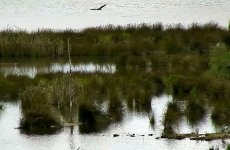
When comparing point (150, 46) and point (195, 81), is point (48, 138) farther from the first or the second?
point (150, 46)

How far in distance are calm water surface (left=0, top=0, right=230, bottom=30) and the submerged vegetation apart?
13772mm

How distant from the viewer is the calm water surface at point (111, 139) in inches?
862

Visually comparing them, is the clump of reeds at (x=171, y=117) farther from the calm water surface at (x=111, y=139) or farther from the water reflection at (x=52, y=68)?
the water reflection at (x=52, y=68)

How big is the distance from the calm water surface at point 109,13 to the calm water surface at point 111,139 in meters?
32.3

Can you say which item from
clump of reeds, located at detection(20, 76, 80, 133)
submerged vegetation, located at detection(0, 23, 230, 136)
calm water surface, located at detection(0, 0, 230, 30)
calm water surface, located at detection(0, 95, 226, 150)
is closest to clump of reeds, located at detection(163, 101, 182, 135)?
submerged vegetation, located at detection(0, 23, 230, 136)

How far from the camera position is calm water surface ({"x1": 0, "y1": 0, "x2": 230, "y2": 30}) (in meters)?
63.4

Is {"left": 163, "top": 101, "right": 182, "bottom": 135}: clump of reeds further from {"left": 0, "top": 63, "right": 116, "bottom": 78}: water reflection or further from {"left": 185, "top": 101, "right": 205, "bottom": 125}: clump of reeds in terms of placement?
{"left": 0, "top": 63, "right": 116, "bottom": 78}: water reflection

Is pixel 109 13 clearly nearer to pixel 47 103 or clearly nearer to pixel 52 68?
pixel 52 68

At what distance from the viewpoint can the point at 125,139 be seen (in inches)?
906

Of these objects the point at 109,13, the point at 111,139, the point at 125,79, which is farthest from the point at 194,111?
the point at 109,13

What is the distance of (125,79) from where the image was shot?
1228 inches

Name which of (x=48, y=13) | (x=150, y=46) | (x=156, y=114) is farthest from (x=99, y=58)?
(x=48, y=13)

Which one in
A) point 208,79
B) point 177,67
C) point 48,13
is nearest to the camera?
point 208,79

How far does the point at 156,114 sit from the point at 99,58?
647 inches
